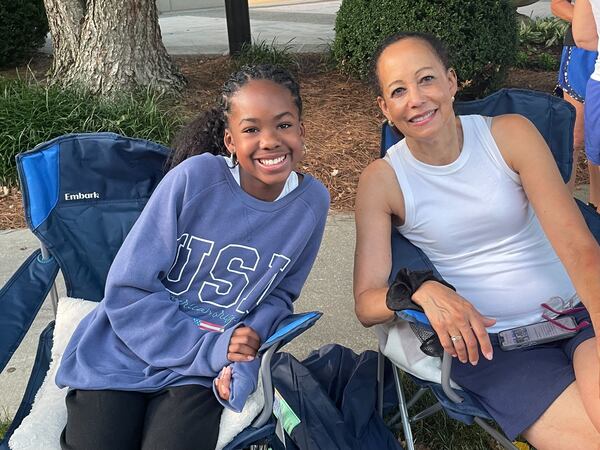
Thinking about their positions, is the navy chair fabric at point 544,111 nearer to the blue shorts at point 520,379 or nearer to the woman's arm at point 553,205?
the woman's arm at point 553,205

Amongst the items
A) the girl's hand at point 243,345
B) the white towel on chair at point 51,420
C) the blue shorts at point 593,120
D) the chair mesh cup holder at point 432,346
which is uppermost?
the blue shorts at point 593,120

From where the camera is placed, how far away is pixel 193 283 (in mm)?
2207

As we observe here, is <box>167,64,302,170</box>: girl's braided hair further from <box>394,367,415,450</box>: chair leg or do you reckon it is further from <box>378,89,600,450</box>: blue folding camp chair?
<box>394,367,415,450</box>: chair leg

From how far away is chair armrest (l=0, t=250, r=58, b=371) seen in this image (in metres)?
2.26

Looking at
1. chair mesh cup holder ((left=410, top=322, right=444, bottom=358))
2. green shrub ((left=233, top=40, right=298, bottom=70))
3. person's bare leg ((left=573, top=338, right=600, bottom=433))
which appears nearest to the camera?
person's bare leg ((left=573, top=338, right=600, bottom=433))

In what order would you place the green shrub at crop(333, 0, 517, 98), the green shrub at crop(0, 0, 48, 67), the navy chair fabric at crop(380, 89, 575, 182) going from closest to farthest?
the navy chair fabric at crop(380, 89, 575, 182) → the green shrub at crop(333, 0, 517, 98) → the green shrub at crop(0, 0, 48, 67)

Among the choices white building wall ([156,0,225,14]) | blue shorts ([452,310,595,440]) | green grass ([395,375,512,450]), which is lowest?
white building wall ([156,0,225,14])

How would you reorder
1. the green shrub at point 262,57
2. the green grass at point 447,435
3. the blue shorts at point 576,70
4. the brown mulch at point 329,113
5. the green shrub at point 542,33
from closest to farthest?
the green grass at point 447,435 → the blue shorts at point 576,70 → the brown mulch at point 329,113 → the green shrub at point 262,57 → the green shrub at point 542,33

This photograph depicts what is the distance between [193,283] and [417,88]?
37.3 inches

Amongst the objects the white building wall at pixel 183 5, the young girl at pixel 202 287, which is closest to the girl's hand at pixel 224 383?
the young girl at pixel 202 287

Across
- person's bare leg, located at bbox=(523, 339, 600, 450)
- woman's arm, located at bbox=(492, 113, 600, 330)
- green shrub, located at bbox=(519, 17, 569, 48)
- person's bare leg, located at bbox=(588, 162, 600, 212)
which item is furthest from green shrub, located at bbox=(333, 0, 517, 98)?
person's bare leg, located at bbox=(523, 339, 600, 450)

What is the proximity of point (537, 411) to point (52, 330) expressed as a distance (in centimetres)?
167

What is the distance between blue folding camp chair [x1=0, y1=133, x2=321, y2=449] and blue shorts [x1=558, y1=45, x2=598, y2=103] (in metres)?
2.31

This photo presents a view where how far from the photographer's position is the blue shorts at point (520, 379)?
199 cm
